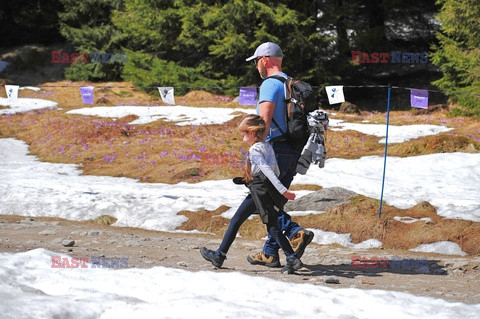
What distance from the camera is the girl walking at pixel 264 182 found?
612cm

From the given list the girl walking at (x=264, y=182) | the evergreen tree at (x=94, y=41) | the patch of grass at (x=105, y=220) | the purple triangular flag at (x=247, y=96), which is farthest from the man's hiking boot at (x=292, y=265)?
the evergreen tree at (x=94, y=41)

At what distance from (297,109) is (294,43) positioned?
62.3 ft

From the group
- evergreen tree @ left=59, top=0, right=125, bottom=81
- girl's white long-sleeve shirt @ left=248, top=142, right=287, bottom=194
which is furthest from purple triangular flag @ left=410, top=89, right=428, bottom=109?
evergreen tree @ left=59, top=0, right=125, bottom=81

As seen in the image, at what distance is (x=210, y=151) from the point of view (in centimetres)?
1581

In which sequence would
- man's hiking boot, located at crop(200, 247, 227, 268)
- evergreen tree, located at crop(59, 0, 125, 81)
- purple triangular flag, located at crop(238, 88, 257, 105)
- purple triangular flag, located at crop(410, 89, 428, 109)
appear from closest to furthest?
1. man's hiking boot, located at crop(200, 247, 227, 268)
2. purple triangular flag, located at crop(410, 89, 428, 109)
3. purple triangular flag, located at crop(238, 88, 257, 105)
4. evergreen tree, located at crop(59, 0, 125, 81)

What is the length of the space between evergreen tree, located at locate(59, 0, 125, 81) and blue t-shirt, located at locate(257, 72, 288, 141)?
2734 cm

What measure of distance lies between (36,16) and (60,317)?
3743cm

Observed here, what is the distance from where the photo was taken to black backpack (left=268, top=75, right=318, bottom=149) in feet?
20.5

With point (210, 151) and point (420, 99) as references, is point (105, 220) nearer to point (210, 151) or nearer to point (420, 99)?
point (420, 99)

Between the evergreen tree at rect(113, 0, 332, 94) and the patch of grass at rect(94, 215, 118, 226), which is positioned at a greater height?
the evergreen tree at rect(113, 0, 332, 94)

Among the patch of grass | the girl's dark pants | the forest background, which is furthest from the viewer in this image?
the forest background

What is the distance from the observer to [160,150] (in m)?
16.3

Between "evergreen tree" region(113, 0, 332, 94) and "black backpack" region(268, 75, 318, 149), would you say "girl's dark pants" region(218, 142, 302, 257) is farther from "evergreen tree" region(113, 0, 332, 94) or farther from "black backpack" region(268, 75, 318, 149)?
"evergreen tree" region(113, 0, 332, 94)

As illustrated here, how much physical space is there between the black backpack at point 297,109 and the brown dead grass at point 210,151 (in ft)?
9.75
